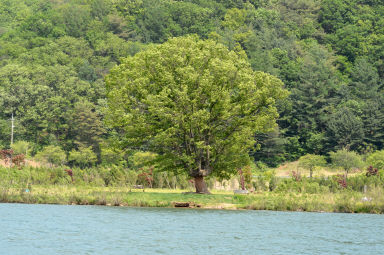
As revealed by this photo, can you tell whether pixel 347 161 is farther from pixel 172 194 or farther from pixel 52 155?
pixel 172 194

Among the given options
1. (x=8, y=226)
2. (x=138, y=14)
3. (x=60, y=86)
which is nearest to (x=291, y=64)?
(x=60, y=86)

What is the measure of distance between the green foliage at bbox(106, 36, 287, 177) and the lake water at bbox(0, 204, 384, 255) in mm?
7649

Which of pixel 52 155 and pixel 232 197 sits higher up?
pixel 52 155

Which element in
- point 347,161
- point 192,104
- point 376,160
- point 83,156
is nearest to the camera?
point 192,104

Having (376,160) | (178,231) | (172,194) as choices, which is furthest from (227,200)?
(376,160)

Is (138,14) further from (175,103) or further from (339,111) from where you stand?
(175,103)

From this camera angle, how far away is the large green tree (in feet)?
149

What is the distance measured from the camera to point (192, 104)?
45.7 metres

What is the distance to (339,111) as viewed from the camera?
100m

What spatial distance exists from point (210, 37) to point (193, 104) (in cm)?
9845

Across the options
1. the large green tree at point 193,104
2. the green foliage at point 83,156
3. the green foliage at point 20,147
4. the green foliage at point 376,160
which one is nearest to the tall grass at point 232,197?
the large green tree at point 193,104

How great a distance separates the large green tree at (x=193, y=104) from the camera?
45.4m

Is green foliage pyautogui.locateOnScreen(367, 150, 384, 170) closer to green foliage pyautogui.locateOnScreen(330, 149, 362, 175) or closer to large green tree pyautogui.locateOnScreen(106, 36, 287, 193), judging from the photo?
green foliage pyautogui.locateOnScreen(330, 149, 362, 175)

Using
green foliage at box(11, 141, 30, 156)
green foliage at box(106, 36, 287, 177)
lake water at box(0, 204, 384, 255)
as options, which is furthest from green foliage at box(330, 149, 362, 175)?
lake water at box(0, 204, 384, 255)
